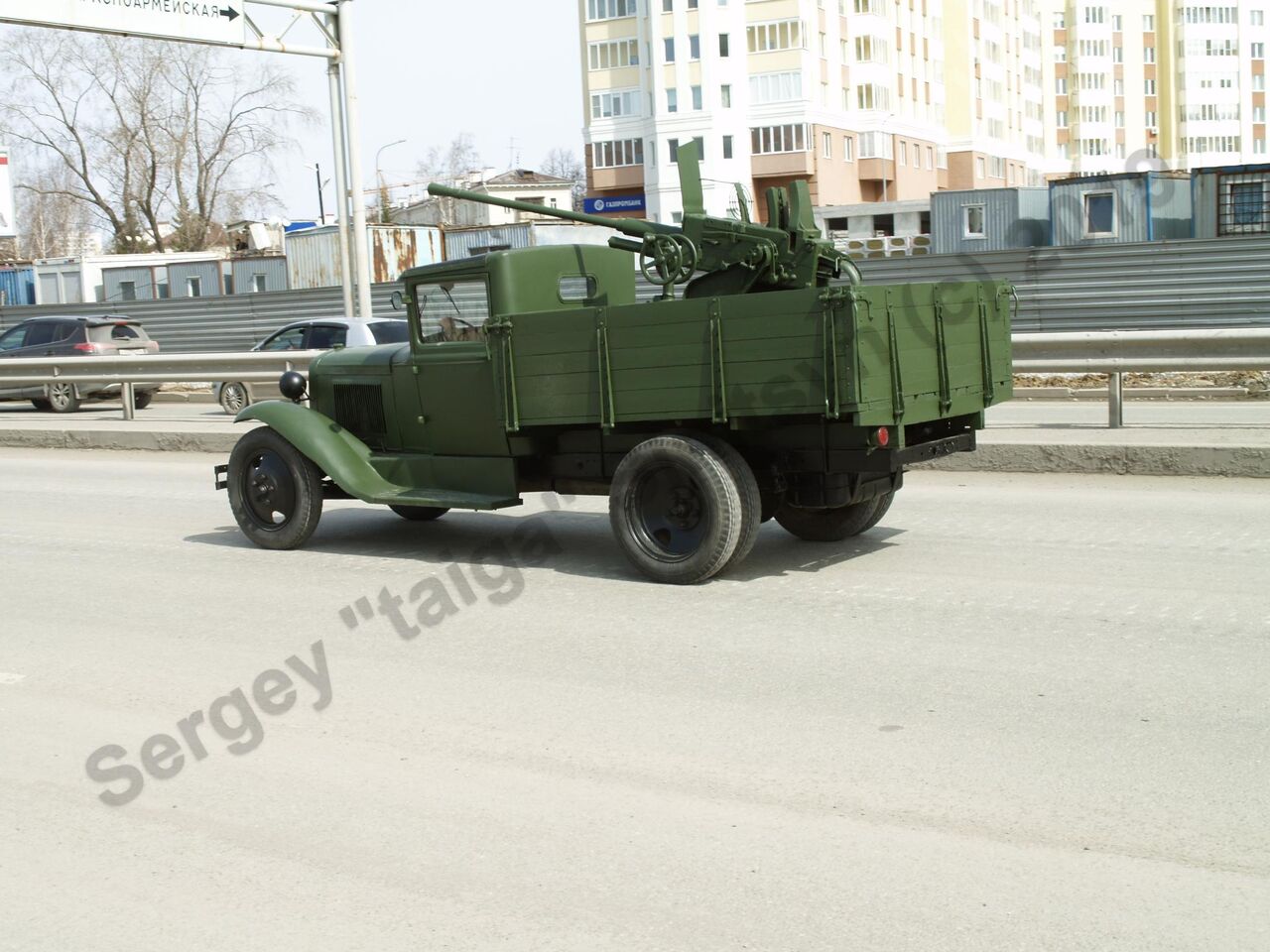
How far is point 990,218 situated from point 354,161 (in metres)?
29.3

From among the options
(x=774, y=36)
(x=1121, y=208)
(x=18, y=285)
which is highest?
(x=774, y=36)

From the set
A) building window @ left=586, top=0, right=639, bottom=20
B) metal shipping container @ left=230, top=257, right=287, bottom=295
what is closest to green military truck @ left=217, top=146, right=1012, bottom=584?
metal shipping container @ left=230, top=257, right=287, bottom=295

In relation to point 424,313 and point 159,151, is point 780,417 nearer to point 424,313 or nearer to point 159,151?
point 424,313

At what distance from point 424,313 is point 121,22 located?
12.8 meters

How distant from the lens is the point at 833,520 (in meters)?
8.96

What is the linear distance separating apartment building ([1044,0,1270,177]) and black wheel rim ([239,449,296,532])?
4573 inches

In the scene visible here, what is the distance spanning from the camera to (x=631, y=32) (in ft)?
254

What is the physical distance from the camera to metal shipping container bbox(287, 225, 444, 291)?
40.6 m

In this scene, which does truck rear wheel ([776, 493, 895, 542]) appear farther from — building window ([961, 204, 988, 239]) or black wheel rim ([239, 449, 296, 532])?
building window ([961, 204, 988, 239])

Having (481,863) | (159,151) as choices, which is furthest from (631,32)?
(481,863)

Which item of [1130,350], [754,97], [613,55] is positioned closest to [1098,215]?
[1130,350]

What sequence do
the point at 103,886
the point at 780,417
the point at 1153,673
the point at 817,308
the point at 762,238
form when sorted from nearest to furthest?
the point at 103,886, the point at 1153,673, the point at 817,308, the point at 780,417, the point at 762,238

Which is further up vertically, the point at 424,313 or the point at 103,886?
the point at 424,313

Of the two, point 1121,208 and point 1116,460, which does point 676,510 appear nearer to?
point 1116,460
